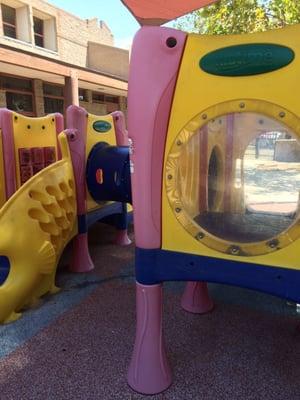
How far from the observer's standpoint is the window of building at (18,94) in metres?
12.2

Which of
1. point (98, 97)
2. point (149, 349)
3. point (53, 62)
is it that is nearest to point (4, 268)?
point (149, 349)

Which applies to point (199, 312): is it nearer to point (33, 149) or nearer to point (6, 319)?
point (6, 319)

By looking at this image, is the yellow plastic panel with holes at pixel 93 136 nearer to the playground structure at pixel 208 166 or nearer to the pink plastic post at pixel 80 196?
the pink plastic post at pixel 80 196

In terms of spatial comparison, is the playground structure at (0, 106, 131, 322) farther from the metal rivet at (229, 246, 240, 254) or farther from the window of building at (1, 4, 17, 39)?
the window of building at (1, 4, 17, 39)

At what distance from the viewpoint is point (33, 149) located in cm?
370

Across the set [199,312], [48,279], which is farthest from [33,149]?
[199,312]

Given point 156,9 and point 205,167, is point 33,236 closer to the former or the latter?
point 205,167

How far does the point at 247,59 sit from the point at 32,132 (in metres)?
2.80

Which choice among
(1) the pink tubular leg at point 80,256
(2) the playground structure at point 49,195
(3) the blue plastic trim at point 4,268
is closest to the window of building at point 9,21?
(2) the playground structure at point 49,195

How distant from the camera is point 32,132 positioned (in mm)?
3703

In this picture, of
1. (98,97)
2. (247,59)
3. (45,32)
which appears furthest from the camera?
(98,97)

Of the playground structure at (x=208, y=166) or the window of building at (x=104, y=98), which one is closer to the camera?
the playground structure at (x=208, y=166)

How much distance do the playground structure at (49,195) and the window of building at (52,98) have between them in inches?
436

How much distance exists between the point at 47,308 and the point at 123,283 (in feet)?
2.30
